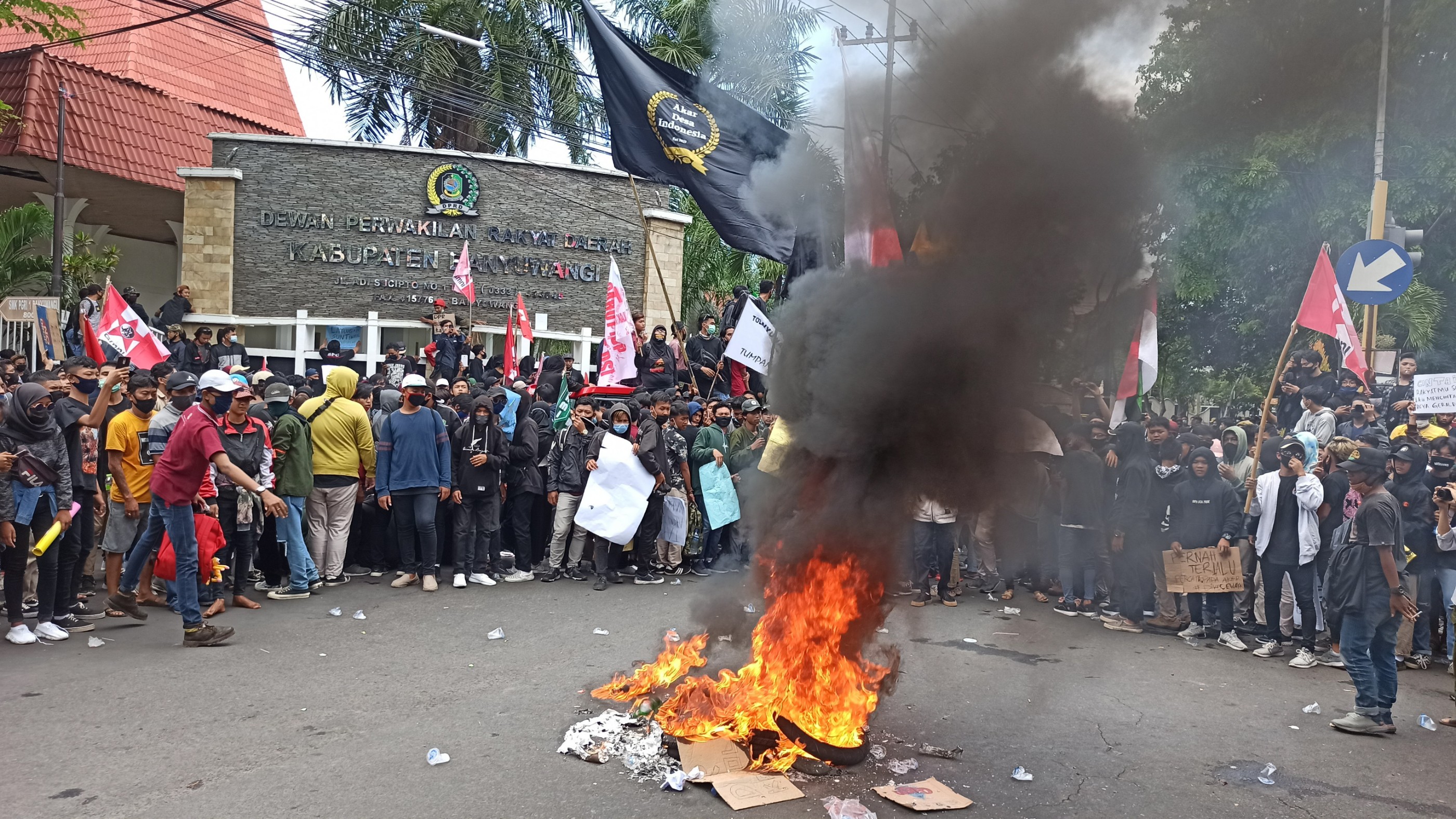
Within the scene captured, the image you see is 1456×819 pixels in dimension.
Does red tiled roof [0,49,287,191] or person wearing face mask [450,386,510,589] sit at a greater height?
red tiled roof [0,49,287,191]

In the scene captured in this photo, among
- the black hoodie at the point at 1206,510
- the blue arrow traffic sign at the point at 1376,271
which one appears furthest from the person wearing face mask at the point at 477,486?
the blue arrow traffic sign at the point at 1376,271

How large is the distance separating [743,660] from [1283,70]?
9179 millimetres

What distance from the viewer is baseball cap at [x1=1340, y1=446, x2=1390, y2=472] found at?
240 inches

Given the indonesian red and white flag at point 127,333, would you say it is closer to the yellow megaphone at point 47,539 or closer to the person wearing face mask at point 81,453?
the person wearing face mask at point 81,453

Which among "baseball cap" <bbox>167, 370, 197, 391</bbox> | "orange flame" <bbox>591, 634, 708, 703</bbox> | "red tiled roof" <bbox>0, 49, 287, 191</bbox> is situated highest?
"red tiled roof" <bbox>0, 49, 287, 191</bbox>

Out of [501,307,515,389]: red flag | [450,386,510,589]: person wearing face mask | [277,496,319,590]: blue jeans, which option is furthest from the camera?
[501,307,515,389]: red flag

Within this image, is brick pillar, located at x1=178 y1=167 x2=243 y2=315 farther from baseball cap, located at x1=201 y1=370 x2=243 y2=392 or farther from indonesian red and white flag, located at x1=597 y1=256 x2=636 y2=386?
baseball cap, located at x1=201 y1=370 x2=243 y2=392

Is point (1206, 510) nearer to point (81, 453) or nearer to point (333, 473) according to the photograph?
point (333, 473)

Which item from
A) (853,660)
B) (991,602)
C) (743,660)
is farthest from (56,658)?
(991,602)

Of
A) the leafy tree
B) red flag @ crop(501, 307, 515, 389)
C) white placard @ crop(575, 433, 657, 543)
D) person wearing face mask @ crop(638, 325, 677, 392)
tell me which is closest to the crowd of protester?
white placard @ crop(575, 433, 657, 543)

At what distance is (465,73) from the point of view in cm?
2483

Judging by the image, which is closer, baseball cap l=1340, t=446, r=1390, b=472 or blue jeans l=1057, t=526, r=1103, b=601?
baseball cap l=1340, t=446, r=1390, b=472

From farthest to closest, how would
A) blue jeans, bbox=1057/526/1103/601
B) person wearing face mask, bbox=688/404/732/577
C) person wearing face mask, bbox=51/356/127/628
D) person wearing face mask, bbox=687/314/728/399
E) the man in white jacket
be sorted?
person wearing face mask, bbox=687/314/728/399, person wearing face mask, bbox=688/404/732/577, blue jeans, bbox=1057/526/1103/601, the man in white jacket, person wearing face mask, bbox=51/356/127/628

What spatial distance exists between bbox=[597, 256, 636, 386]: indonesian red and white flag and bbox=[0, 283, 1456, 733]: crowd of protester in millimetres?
1159
